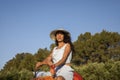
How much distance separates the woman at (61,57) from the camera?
5887 millimetres

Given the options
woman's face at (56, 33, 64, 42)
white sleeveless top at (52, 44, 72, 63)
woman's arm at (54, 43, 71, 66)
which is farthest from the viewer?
woman's face at (56, 33, 64, 42)

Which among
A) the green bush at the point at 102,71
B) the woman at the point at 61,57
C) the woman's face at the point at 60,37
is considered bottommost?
the green bush at the point at 102,71

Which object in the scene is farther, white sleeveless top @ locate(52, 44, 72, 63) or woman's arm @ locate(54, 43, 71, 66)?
white sleeveless top @ locate(52, 44, 72, 63)

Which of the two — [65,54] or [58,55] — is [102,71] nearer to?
[58,55]

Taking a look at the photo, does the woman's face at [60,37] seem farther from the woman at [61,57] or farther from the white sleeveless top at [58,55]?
the white sleeveless top at [58,55]

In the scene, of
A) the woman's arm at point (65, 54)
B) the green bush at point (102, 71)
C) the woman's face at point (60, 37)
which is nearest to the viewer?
the woman's arm at point (65, 54)

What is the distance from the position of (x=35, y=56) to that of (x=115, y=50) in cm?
1473

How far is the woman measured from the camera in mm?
5887

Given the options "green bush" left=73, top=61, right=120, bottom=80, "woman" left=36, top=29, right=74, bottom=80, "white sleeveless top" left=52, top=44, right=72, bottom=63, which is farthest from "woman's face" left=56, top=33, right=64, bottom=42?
"green bush" left=73, top=61, right=120, bottom=80

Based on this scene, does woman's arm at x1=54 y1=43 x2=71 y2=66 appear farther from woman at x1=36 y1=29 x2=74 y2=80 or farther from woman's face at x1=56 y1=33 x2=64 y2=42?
woman's face at x1=56 y1=33 x2=64 y2=42

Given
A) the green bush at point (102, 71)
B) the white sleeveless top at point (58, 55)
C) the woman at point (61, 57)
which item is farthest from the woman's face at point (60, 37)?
the green bush at point (102, 71)

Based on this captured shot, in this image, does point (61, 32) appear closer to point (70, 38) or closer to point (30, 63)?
point (70, 38)

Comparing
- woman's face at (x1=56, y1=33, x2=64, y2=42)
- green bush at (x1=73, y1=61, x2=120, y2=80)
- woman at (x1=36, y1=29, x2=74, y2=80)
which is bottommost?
green bush at (x1=73, y1=61, x2=120, y2=80)

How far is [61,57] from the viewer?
6137 millimetres
